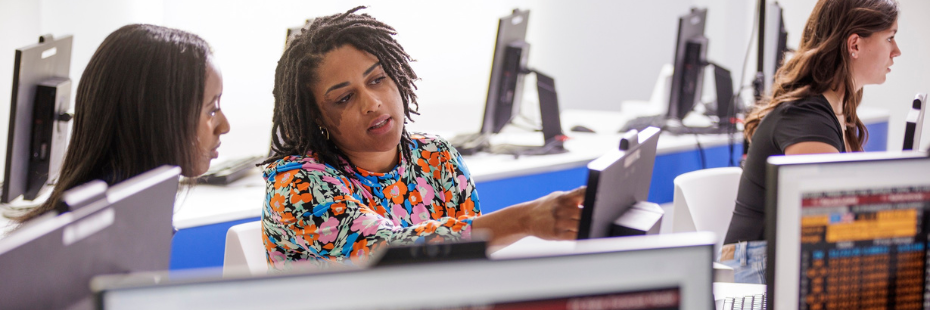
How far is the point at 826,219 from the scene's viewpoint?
29.1 inches

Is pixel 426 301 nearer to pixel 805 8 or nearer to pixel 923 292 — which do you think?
pixel 923 292

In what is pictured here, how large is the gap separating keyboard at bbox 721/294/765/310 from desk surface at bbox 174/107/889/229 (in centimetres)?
108

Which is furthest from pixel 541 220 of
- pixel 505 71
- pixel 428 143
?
pixel 505 71

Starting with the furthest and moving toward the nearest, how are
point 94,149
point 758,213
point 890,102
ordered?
point 890,102 < point 758,213 < point 94,149

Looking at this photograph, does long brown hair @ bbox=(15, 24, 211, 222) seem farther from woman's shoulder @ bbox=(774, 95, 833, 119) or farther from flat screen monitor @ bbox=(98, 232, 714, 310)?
woman's shoulder @ bbox=(774, 95, 833, 119)

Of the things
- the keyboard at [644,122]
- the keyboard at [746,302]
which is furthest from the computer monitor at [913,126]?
the keyboard at [644,122]

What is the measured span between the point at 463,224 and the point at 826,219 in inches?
19.3

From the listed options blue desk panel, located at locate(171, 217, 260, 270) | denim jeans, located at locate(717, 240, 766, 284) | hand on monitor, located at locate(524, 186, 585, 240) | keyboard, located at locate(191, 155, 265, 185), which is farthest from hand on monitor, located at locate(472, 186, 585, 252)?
keyboard, located at locate(191, 155, 265, 185)

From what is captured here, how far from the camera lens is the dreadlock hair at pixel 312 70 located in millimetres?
1342

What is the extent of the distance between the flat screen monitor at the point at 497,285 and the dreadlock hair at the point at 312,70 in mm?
846

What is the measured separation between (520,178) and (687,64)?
1.13 m

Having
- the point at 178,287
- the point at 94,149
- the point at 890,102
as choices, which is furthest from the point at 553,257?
the point at 890,102

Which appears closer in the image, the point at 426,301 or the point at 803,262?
the point at 426,301

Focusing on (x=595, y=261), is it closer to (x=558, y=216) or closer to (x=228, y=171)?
(x=558, y=216)
